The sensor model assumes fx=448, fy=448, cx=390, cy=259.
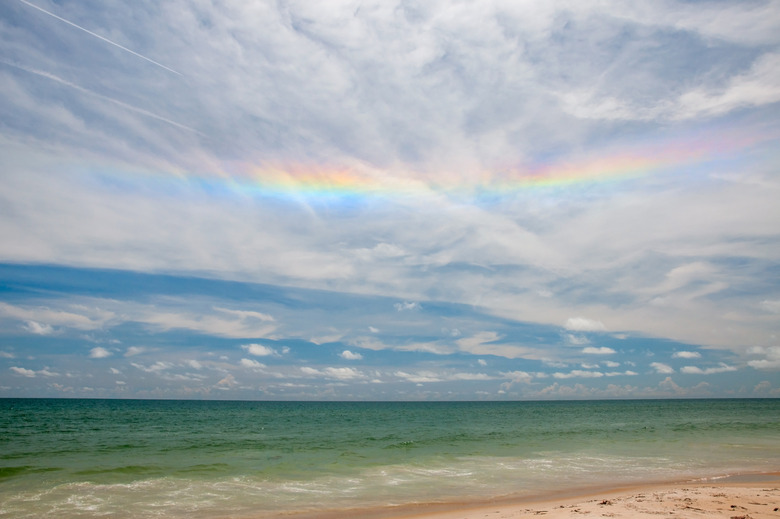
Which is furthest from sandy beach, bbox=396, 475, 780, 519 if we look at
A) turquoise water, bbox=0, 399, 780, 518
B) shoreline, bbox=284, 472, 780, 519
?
turquoise water, bbox=0, 399, 780, 518

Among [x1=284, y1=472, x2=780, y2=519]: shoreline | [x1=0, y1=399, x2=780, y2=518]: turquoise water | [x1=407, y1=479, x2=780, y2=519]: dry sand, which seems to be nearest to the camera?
[x1=407, y1=479, x2=780, y2=519]: dry sand

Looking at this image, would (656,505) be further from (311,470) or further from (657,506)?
(311,470)

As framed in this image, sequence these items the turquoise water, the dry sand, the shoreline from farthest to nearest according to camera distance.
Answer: the turquoise water, the shoreline, the dry sand

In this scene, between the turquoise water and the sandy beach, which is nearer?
the sandy beach

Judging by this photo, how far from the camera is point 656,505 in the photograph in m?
12.3

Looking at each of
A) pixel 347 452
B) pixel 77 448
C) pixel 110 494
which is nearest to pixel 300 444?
pixel 347 452

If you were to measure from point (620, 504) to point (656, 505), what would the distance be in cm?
90

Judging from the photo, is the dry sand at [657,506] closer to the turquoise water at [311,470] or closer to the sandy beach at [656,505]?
the sandy beach at [656,505]

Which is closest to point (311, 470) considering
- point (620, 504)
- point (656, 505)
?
point (620, 504)

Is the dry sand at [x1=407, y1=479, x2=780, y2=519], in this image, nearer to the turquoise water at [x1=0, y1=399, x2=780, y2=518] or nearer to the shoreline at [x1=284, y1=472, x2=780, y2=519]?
the shoreline at [x1=284, y1=472, x2=780, y2=519]

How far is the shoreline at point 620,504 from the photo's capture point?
11.4m

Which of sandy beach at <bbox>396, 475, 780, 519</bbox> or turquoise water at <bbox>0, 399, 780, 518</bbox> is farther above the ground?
sandy beach at <bbox>396, 475, 780, 519</bbox>

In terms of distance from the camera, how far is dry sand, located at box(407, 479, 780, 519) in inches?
439

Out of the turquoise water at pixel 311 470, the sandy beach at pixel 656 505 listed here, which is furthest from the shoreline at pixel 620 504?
the turquoise water at pixel 311 470
